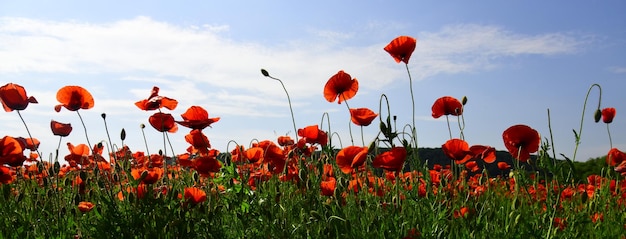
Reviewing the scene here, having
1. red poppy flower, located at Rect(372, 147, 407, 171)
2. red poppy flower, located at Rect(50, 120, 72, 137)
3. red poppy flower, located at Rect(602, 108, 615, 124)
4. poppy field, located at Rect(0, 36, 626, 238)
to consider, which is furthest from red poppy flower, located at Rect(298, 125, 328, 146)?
red poppy flower, located at Rect(602, 108, 615, 124)

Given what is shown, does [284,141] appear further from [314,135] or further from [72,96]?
[72,96]

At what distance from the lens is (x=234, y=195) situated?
10.4 ft

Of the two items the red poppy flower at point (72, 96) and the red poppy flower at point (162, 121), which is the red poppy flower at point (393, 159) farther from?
the red poppy flower at point (72, 96)

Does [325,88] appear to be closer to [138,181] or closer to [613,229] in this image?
[138,181]

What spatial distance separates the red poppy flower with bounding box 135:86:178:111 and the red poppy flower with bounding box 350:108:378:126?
88 cm

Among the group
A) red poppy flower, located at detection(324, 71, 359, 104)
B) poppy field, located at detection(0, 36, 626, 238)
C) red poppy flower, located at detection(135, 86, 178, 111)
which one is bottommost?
poppy field, located at detection(0, 36, 626, 238)

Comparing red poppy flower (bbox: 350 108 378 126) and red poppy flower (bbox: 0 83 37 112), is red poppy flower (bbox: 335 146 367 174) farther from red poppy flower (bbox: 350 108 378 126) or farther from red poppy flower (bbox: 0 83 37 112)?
red poppy flower (bbox: 0 83 37 112)

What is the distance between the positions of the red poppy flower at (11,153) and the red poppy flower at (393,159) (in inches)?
71.1

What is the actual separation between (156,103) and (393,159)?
3.78 feet

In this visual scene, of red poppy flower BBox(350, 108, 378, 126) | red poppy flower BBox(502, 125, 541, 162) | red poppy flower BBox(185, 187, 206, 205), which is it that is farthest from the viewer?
red poppy flower BBox(350, 108, 378, 126)

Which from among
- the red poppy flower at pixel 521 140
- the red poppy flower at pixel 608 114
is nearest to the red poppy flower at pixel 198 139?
the red poppy flower at pixel 521 140

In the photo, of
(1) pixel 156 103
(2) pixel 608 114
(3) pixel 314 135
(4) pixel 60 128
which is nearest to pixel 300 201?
(3) pixel 314 135

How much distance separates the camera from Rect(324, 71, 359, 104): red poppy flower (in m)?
3.35

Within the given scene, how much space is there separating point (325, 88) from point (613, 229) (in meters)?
1.96
